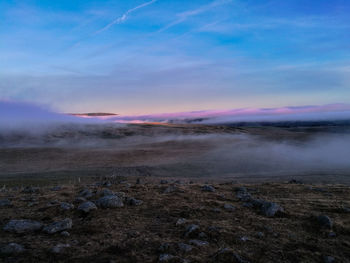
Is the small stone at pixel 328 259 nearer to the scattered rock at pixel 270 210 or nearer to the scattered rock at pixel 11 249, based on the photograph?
the scattered rock at pixel 270 210

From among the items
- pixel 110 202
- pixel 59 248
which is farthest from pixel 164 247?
pixel 110 202

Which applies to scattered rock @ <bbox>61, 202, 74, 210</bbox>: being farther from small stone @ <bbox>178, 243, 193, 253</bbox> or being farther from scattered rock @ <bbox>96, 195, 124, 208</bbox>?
small stone @ <bbox>178, 243, 193, 253</bbox>

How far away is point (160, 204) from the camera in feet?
28.6

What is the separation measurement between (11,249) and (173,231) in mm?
3565

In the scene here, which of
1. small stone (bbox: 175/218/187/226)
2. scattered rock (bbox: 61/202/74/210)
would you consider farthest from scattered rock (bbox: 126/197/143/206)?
small stone (bbox: 175/218/187/226)

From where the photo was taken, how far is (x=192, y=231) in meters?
6.06

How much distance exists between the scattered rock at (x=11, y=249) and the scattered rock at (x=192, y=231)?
3594 mm

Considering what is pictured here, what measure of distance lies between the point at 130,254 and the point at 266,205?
16.1ft

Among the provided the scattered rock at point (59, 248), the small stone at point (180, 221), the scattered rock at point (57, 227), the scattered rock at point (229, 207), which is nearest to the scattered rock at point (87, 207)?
the scattered rock at point (57, 227)

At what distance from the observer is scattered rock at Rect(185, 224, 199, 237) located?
19.7ft

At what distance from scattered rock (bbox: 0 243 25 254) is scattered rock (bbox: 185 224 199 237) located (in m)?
3.59

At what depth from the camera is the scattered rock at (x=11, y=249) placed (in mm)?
5109

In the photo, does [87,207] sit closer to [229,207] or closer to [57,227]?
[57,227]

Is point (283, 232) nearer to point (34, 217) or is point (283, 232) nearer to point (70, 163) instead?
point (34, 217)
